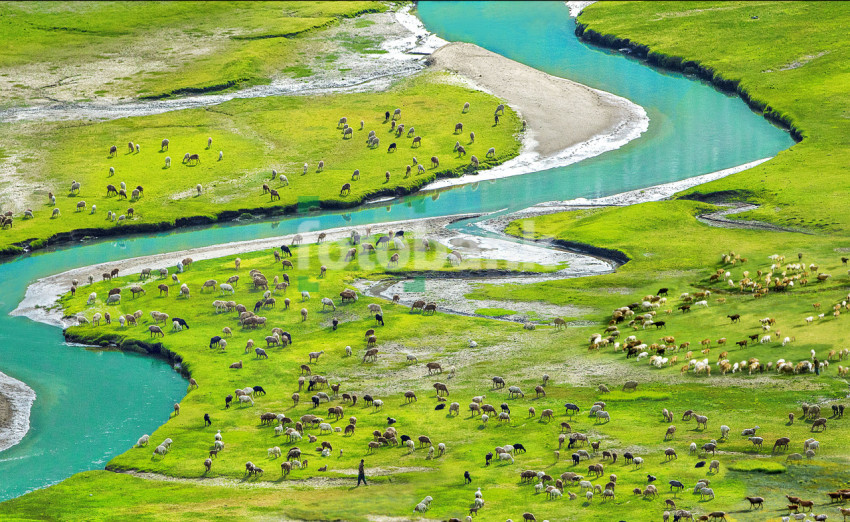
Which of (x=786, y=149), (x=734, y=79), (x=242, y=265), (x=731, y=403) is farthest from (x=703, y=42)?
(x=731, y=403)

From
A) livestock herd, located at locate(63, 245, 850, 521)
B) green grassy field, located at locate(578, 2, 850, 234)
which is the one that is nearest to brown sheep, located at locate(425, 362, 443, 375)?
livestock herd, located at locate(63, 245, 850, 521)

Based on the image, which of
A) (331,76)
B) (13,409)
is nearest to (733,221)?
(13,409)

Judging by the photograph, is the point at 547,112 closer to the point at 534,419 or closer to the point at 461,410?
the point at 461,410

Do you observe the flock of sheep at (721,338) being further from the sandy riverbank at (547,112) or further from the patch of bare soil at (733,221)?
the sandy riverbank at (547,112)

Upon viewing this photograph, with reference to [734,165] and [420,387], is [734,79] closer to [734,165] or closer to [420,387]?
[734,165]

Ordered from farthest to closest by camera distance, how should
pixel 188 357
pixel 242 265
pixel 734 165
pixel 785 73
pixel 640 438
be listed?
pixel 785 73
pixel 734 165
pixel 242 265
pixel 188 357
pixel 640 438

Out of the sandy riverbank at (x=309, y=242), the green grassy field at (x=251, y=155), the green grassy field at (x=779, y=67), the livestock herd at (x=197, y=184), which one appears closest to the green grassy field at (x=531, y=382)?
the green grassy field at (x=779, y=67)
